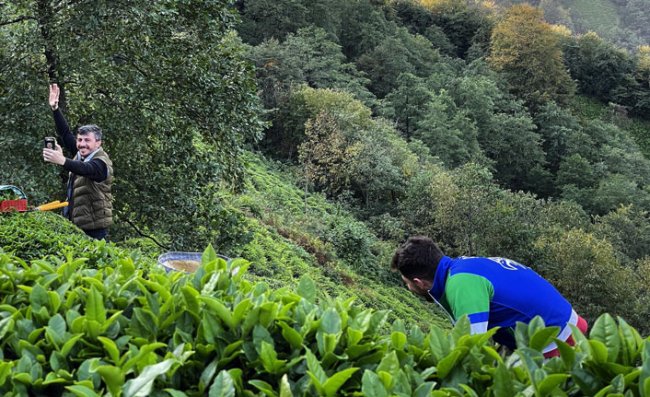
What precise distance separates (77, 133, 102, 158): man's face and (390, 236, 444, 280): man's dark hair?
308 cm

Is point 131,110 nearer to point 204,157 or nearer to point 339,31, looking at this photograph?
point 204,157

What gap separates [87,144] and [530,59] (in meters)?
52.3

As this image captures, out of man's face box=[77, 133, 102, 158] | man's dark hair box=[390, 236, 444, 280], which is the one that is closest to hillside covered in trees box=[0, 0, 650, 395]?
man's dark hair box=[390, 236, 444, 280]

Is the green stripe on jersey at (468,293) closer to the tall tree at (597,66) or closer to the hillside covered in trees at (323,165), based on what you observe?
the hillside covered in trees at (323,165)

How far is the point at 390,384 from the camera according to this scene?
1746 mm

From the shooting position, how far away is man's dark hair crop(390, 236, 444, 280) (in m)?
3.28

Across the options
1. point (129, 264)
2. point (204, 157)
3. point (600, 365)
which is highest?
point (600, 365)

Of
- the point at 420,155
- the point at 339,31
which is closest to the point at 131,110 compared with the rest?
the point at 420,155

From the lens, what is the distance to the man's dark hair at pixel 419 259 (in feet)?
10.8

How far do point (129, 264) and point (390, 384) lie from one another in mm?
1531

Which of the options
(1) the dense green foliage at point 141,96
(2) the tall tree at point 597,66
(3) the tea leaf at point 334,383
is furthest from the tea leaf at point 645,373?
(2) the tall tree at point 597,66

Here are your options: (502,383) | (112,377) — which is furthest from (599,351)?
(112,377)

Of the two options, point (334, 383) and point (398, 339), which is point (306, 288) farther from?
point (334, 383)

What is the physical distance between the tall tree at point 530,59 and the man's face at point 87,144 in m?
49.7
